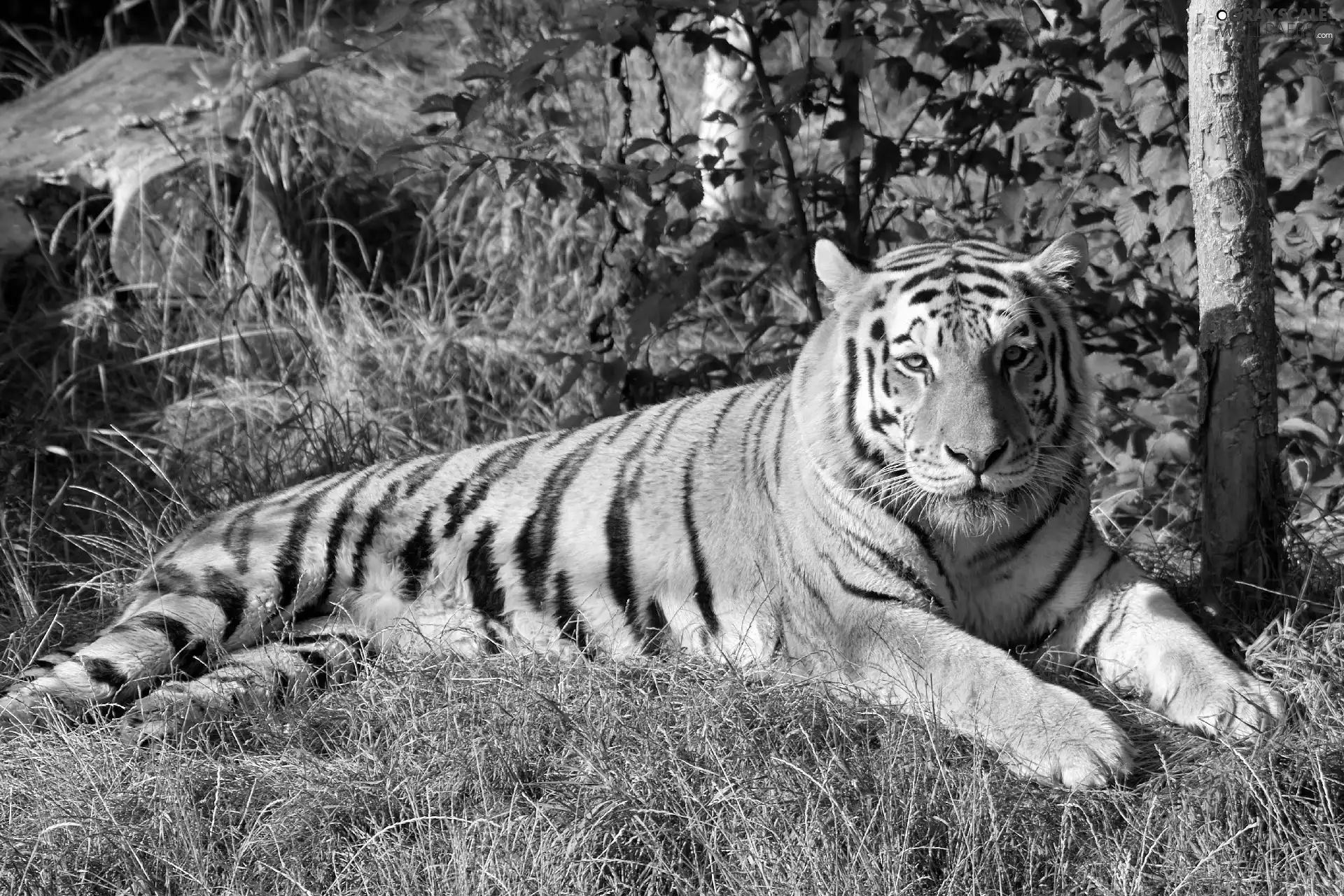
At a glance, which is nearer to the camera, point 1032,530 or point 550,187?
point 1032,530

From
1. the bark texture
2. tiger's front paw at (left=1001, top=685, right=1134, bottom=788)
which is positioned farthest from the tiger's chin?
the bark texture

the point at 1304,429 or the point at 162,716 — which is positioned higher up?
the point at 1304,429

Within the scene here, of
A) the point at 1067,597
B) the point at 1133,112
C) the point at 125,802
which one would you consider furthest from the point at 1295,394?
the point at 125,802

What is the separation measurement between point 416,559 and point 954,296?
160 cm

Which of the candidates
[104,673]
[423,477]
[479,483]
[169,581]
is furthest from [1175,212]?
[104,673]

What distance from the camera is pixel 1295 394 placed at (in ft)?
13.5

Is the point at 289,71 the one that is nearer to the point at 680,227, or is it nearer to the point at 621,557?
the point at 680,227

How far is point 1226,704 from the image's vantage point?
2.92 meters

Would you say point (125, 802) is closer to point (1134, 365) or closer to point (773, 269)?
point (1134, 365)

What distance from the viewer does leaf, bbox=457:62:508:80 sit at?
382 cm

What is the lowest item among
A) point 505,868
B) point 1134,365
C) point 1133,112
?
point 505,868

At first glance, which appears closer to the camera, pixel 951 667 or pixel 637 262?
pixel 951 667

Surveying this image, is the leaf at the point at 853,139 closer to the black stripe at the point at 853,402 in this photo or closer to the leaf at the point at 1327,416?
the black stripe at the point at 853,402

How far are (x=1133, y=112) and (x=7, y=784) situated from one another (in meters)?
3.44
